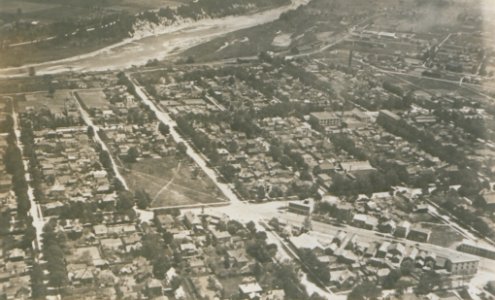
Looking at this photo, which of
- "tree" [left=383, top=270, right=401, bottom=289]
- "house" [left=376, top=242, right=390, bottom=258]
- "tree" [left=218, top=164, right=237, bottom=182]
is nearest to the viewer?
"tree" [left=383, top=270, right=401, bottom=289]

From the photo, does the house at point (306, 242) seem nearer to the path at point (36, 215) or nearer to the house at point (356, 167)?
the house at point (356, 167)

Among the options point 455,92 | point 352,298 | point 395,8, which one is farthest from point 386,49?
point 352,298

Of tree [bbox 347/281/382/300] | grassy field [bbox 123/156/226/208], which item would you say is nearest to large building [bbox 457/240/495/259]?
tree [bbox 347/281/382/300]

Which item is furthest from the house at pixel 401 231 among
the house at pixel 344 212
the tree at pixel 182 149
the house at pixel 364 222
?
the tree at pixel 182 149

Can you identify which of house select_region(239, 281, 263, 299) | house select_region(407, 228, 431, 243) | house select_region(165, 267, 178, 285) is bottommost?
house select_region(407, 228, 431, 243)

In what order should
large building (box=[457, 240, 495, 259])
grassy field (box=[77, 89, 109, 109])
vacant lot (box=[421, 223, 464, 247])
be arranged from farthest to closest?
grassy field (box=[77, 89, 109, 109]), vacant lot (box=[421, 223, 464, 247]), large building (box=[457, 240, 495, 259])

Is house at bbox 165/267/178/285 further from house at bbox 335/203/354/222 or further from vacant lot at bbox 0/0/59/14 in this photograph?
vacant lot at bbox 0/0/59/14
